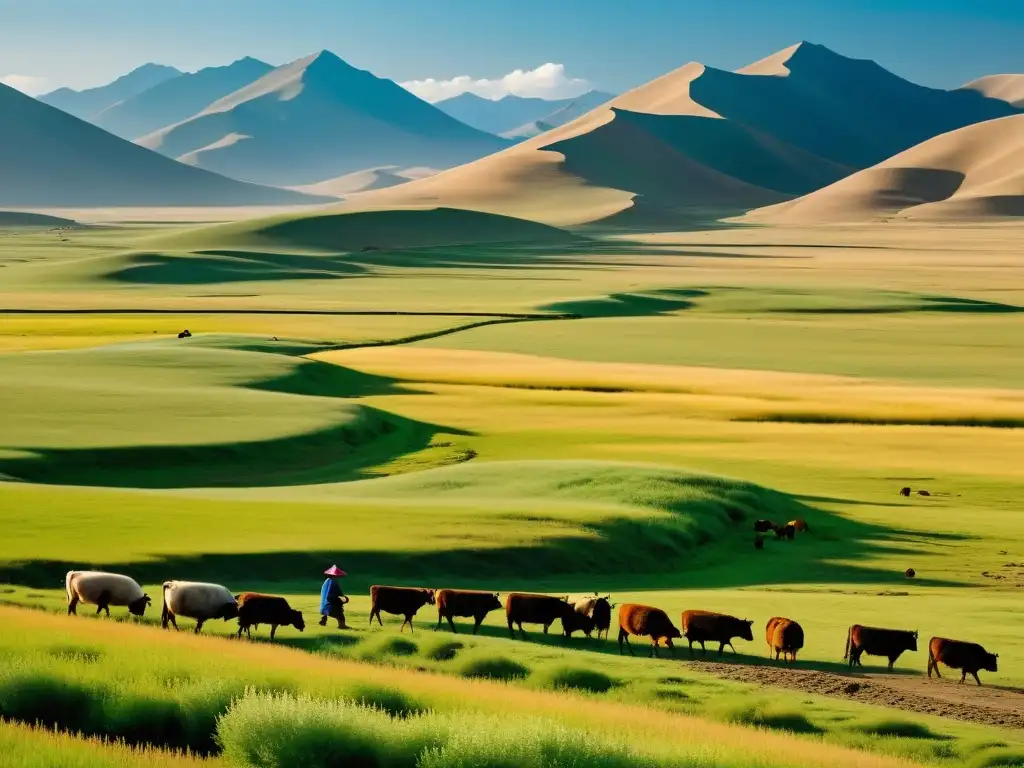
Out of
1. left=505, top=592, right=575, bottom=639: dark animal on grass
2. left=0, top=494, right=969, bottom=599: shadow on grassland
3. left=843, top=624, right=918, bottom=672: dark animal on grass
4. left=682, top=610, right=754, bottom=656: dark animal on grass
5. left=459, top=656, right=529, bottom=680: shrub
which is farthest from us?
left=0, top=494, right=969, bottom=599: shadow on grassland

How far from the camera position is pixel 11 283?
150625mm

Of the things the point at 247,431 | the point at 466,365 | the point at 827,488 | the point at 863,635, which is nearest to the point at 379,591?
the point at 863,635

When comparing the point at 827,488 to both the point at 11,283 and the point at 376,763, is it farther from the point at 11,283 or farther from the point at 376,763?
the point at 11,283

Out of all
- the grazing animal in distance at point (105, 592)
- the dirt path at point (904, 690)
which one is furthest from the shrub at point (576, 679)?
the grazing animal in distance at point (105, 592)

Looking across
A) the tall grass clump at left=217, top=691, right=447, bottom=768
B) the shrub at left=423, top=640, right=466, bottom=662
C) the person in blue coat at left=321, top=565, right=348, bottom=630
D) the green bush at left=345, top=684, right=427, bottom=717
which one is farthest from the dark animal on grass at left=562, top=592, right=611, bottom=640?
the tall grass clump at left=217, top=691, right=447, bottom=768

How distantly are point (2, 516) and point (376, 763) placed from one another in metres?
21.0

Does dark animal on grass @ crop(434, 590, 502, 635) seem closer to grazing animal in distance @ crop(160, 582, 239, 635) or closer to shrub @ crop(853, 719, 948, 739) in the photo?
grazing animal in distance @ crop(160, 582, 239, 635)

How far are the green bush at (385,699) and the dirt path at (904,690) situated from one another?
7.40 meters

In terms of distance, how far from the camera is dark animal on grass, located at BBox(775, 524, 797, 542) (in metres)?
41.9

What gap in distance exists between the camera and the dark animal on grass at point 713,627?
86.6 ft

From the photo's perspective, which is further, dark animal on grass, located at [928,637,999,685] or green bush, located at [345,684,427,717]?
dark animal on grass, located at [928,637,999,685]

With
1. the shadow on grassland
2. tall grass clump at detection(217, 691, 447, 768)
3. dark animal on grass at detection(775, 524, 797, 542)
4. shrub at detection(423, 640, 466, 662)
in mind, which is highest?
dark animal on grass at detection(775, 524, 797, 542)

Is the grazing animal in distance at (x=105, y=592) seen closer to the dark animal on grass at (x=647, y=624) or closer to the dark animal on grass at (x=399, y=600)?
the dark animal on grass at (x=399, y=600)

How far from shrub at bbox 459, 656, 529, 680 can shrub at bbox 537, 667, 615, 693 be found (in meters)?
0.55
